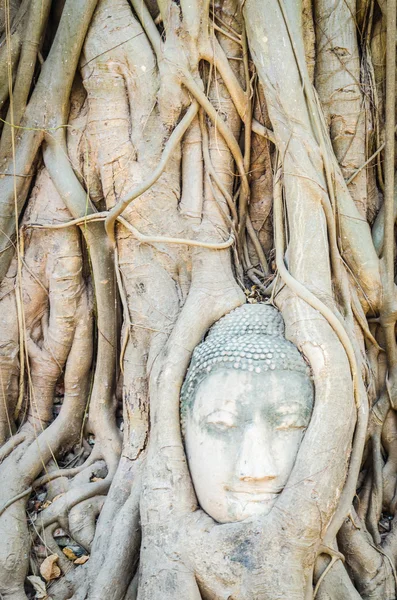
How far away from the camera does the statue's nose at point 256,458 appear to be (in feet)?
7.19

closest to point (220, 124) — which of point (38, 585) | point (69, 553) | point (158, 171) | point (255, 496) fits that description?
point (158, 171)

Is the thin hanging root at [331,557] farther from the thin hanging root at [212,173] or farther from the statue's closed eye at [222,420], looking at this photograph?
the thin hanging root at [212,173]

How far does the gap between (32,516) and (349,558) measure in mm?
1279

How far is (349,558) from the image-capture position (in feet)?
8.11

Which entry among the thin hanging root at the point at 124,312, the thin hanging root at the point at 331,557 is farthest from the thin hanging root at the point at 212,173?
the thin hanging root at the point at 331,557

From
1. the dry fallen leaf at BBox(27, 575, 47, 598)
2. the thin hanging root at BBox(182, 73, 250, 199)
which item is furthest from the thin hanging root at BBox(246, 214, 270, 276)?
the dry fallen leaf at BBox(27, 575, 47, 598)

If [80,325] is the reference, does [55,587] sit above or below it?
below

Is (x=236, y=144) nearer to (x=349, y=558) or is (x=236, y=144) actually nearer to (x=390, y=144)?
(x=390, y=144)

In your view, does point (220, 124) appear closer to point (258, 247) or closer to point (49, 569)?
point (258, 247)

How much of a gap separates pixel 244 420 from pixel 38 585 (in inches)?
41.7

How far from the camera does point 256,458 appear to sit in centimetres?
221

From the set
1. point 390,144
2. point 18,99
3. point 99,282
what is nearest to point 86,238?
point 99,282

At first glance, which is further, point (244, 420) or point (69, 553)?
point (69, 553)

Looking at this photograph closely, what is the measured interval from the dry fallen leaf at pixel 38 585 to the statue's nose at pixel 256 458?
37.4 inches
